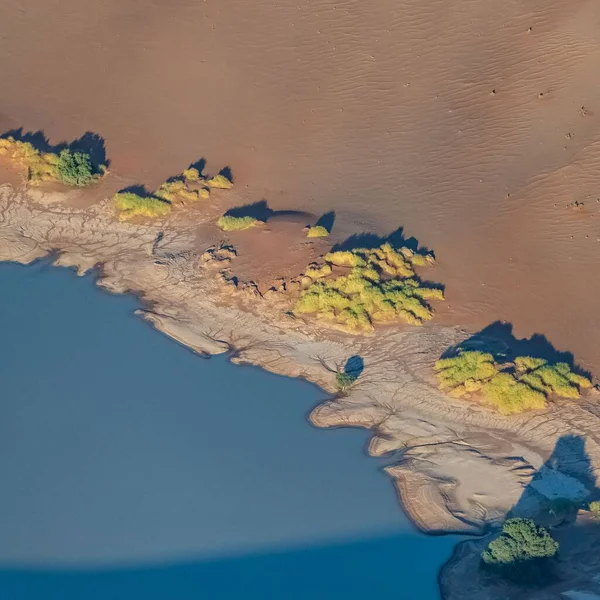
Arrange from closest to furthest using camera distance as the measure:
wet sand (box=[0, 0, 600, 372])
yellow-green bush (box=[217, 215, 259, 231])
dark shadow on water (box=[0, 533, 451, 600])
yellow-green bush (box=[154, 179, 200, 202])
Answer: dark shadow on water (box=[0, 533, 451, 600]) < wet sand (box=[0, 0, 600, 372]) < yellow-green bush (box=[217, 215, 259, 231]) < yellow-green bush (box=[154, 179, 200, 202])

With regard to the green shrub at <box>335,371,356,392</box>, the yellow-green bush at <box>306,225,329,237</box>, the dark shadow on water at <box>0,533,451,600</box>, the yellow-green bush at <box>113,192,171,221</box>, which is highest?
the yellow-green bush at <box>113,192,171,221</box>

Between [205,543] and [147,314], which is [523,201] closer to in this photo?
[147,314]

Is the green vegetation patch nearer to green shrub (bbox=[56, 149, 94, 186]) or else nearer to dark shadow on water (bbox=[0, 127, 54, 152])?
green shrub (bbox=[56, 149, 94, 186])

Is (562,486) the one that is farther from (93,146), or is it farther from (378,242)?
(93,146)

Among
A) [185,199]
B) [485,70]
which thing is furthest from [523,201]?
[185,199]

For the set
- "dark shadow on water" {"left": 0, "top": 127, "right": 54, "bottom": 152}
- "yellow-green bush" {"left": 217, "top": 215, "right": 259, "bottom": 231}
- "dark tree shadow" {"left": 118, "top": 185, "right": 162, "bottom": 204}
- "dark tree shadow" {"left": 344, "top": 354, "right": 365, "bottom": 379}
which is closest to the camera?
"dark tree shadow" {"left": 344, "top": 354, "right": 365, "bottom": 379}

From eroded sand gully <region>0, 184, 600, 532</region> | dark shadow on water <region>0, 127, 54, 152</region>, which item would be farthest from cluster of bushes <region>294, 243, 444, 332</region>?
dark shadow on water <region>0, 127, 54, 152</region>
